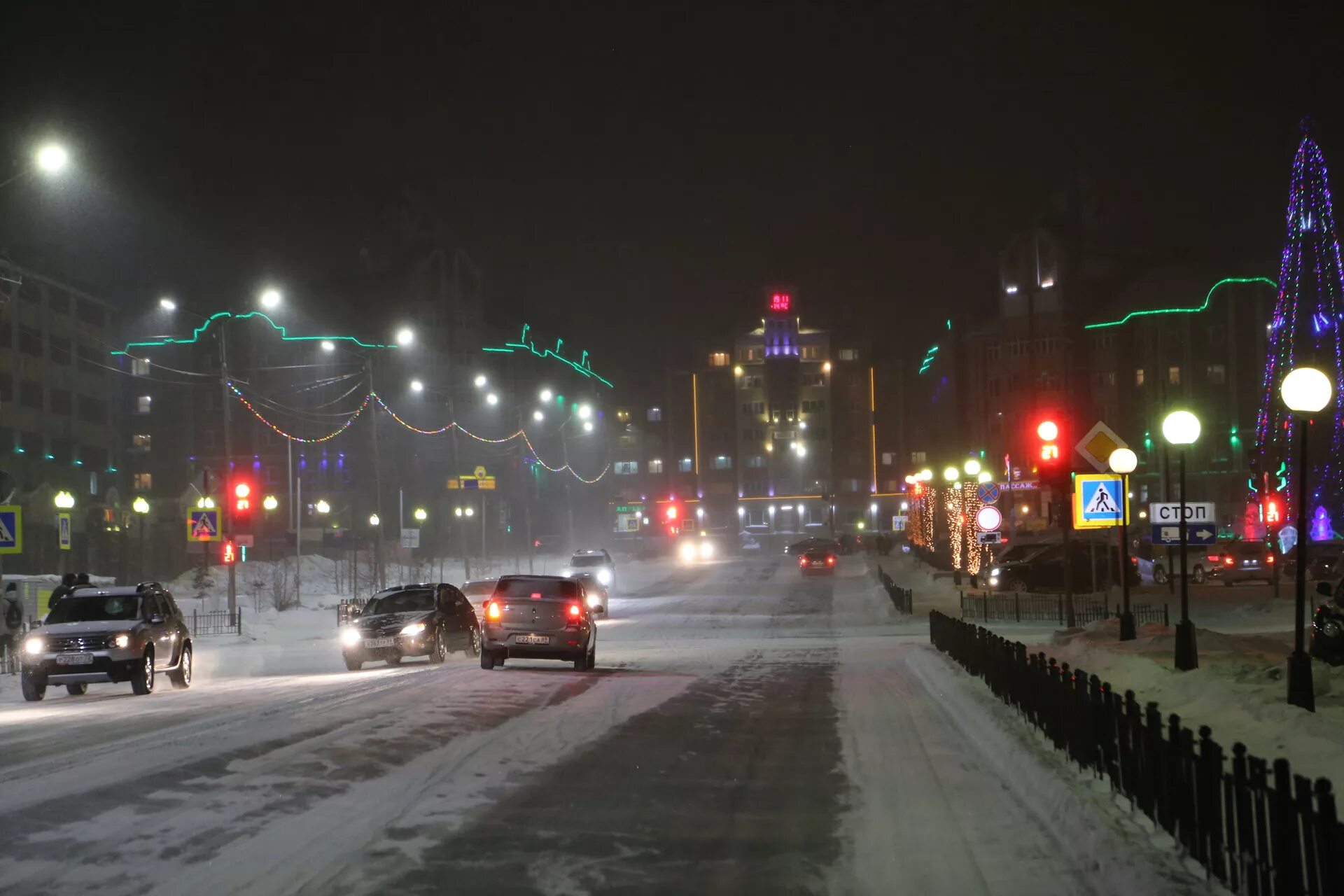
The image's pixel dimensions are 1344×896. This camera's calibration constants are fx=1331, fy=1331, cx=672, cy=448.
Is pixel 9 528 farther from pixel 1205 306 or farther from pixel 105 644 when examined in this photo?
pixel 1205 306

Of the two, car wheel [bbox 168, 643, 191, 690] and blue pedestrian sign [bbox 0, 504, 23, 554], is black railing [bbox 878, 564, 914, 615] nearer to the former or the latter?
car wheel [bbox 168, 643, 191, 690]

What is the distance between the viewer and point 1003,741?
1222cm

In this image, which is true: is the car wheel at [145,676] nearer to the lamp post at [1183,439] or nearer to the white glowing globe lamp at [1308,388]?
the lamp post at [1183,439]

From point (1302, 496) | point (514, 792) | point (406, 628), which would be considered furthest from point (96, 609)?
point (1302, 496)

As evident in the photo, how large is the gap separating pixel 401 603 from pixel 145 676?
6.31 meters

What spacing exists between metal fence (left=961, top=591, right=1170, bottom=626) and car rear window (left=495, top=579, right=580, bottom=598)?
50.1 ft

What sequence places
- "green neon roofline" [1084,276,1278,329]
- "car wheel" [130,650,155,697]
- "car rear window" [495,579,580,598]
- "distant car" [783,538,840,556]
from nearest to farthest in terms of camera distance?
"car wheel" [130,650,155,697]
"car rear window" [495,579,580,598]
"distant car" [783,538,840,556]
"green neon roofline" [1084,276,1278,329]

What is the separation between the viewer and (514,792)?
10422 millimetres

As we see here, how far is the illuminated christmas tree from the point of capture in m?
39.3

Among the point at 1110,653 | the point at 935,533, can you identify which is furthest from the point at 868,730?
the point at 935,533

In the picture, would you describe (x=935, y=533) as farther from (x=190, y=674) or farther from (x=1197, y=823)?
(x=1197, y=823)

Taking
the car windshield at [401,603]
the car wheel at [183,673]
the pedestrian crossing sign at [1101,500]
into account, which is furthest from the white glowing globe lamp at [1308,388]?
the car windshield at [401,603]

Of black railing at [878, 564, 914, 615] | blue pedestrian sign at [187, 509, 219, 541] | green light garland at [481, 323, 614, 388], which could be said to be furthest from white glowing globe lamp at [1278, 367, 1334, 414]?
green light garland at [481, 323, 614, 388]

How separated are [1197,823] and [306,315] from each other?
106m
